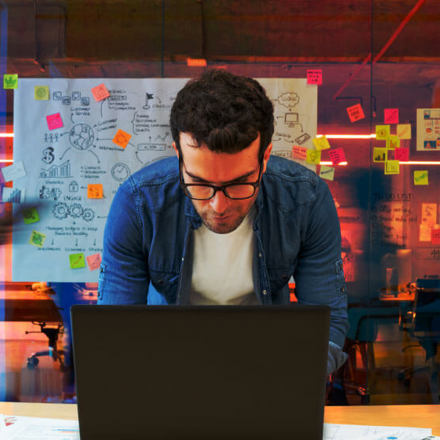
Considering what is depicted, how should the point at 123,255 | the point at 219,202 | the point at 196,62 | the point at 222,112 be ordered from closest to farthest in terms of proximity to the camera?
the point at 222,112
the point at 219,202
the point at 123,255
the point at 196,62

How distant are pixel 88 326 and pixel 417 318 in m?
2.62

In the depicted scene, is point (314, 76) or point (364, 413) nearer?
point (364, 413)

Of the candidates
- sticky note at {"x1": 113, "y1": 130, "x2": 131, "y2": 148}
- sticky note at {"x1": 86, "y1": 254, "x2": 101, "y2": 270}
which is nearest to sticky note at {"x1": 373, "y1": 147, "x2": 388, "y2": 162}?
sticky note at {"x1": 113, "y1": 130, "x2": 131, "y2": 148}

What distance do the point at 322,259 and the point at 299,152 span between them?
1.48m

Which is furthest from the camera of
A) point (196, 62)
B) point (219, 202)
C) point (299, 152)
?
point (196, 62)

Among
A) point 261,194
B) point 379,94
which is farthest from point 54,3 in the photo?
point 261,194

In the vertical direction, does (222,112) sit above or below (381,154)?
below

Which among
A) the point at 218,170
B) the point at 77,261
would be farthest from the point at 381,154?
the point at 218,170

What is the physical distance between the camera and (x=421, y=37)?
113 inches

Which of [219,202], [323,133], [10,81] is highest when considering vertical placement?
[10,81]

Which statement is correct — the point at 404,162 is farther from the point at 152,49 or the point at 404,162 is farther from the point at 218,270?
the point at 218,270

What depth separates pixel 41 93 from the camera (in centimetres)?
278

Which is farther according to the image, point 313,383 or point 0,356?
point 0,356

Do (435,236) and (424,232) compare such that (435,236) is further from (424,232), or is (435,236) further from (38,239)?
(38,239)
